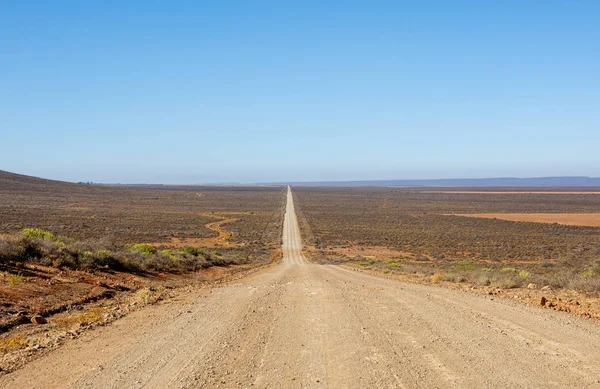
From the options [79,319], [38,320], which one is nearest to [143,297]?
[79,319]

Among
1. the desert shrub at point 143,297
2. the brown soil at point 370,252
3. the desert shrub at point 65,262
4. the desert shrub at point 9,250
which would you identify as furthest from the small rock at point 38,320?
the brown soil at point 370,252

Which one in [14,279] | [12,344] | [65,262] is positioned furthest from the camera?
[65,262]

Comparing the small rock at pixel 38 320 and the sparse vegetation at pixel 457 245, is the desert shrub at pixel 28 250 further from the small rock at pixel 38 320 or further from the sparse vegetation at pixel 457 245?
the sparse vegetation at pixel 457 245

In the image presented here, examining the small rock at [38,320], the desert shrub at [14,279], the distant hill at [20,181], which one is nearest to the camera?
the small rock at [38,320]

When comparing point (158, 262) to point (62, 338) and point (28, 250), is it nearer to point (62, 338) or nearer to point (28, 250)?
point (28, 250)

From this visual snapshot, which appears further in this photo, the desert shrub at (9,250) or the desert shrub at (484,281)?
the desert shrub at (484,281)

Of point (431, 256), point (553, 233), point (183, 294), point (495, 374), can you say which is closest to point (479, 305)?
point (495, 374)

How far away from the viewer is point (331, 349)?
834cm

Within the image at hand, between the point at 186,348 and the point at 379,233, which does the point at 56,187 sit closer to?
the point at 379,233

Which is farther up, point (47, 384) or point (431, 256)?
point (47, 384)

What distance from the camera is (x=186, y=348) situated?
8.54 metres

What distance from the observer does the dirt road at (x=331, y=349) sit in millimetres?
6828

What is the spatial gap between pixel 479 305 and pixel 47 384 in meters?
10.0

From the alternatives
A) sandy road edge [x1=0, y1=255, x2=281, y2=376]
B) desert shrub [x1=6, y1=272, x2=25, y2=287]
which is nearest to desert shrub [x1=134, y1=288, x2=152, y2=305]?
sandy road edge [x1=0, y1=255, x2=281, y2=376]
